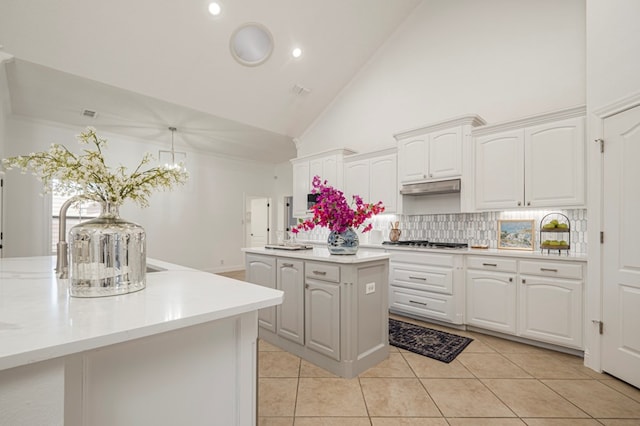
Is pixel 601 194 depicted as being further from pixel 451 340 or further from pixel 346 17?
pixel 346 17

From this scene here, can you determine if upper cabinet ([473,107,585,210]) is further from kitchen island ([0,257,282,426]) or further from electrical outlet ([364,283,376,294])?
kitchen island ([0,257,282,426])

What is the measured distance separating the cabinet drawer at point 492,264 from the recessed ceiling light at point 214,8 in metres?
4.15

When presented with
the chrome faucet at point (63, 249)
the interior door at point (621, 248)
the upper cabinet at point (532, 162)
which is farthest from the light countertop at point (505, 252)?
the chrome faucet at point (63, 249)

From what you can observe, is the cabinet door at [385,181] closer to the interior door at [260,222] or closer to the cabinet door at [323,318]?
the cabinet door at [323,318]

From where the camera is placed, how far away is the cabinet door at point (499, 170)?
10.5 ft

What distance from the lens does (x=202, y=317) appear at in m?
0.94

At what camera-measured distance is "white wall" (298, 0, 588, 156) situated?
3375 millimetres

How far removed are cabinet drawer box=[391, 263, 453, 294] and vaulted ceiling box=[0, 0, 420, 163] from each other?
3.43 metres

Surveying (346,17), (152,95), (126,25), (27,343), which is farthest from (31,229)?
(346,17)

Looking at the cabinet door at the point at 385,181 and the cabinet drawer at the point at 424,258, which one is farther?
the cabinet door at the point at 385,181

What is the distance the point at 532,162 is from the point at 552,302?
1401mm

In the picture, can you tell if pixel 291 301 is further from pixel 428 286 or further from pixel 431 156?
pixel 431 156

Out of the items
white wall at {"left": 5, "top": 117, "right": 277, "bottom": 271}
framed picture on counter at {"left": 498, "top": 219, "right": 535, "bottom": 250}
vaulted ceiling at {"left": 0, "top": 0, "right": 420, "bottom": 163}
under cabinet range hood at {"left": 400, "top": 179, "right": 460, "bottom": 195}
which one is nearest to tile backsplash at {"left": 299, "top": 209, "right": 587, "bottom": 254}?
framed picture on counter at {"left": 498, "top": 219, "right": 535, "bottom": 250}

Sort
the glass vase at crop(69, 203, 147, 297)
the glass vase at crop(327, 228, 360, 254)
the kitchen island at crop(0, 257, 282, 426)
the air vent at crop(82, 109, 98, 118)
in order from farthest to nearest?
the air vent at crop(82, 109, 98, 118) → the glass vase at crop(327, 228, 360, 254) → the glass vase at crop(69, 203, 147, 297) → the kitchen island at crop(0, 257, 282, 426)
